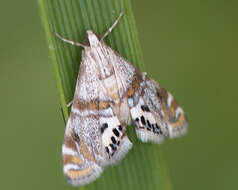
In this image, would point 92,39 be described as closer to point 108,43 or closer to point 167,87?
point 108,43

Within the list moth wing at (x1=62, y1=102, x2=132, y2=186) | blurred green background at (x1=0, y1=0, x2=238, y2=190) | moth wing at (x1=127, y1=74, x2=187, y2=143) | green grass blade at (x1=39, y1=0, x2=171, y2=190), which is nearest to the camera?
green grass blade at (x1=39, y1=0, x2=171, y2=190)

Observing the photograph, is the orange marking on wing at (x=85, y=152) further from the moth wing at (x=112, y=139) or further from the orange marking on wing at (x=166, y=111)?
the orange marking on wing at (x=166, y=111)

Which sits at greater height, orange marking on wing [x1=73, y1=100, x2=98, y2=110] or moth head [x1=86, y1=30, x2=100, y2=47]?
moth head [x1=86, y1=30, x2=100, y2=47]

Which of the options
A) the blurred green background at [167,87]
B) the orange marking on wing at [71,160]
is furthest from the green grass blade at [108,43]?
the blurred green background at [167,87]

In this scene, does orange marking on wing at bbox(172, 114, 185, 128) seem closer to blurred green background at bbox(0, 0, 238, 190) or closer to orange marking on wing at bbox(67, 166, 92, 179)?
blurred green background at bbox(0, 0, 238, 190)

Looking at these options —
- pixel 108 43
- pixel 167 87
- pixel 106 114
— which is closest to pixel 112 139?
pixel 106 114

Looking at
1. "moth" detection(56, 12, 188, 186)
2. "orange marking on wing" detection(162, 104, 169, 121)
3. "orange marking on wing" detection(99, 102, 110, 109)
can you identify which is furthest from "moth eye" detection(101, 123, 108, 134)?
"orange marking on wing" detection(162, 104, 169, 121)

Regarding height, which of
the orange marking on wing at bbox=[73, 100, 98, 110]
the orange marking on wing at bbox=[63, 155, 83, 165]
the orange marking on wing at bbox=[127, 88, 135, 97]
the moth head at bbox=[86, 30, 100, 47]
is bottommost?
the orange marking on wing at bbox=[63, 155, 83, 165]
